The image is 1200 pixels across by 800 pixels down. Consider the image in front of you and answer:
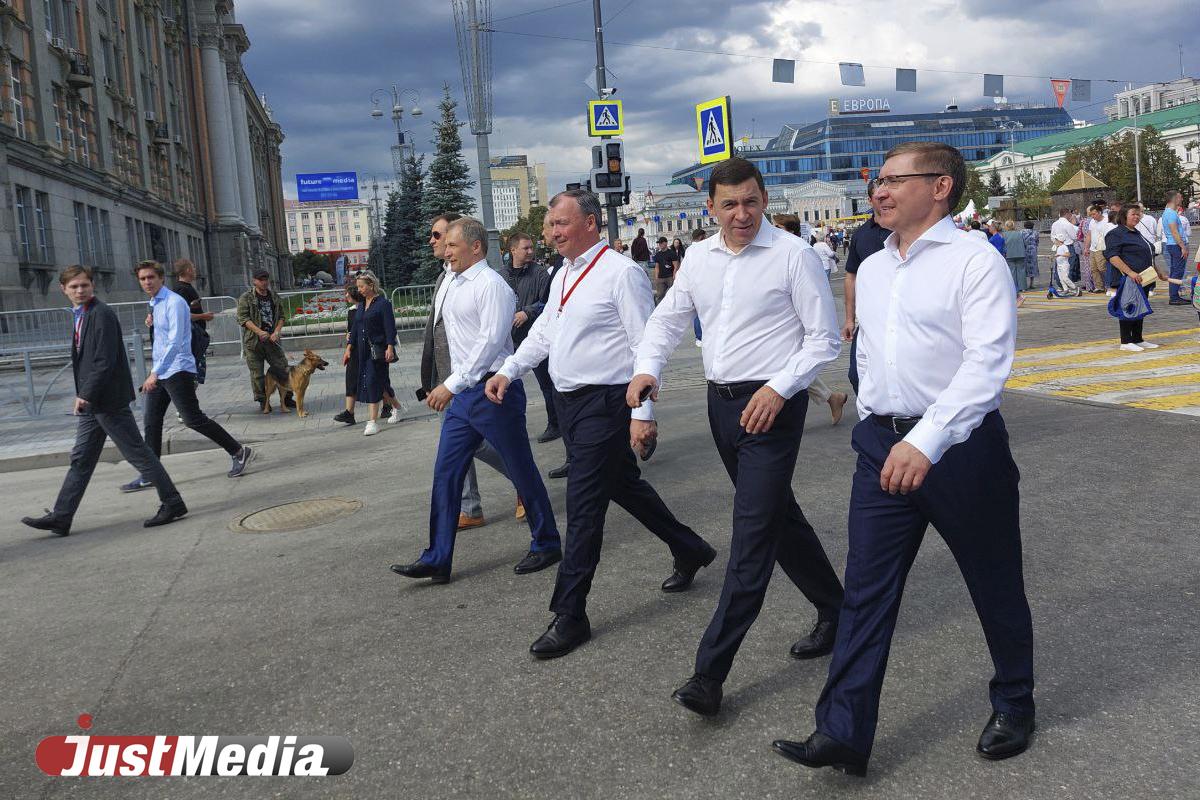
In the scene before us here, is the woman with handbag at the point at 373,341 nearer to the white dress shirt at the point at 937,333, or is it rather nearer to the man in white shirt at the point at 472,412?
the man in white shirt at the point at 472,412

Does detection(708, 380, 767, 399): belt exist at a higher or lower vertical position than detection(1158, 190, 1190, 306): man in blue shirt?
lower

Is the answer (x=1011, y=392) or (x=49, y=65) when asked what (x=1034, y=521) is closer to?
(x=1011, y=392)

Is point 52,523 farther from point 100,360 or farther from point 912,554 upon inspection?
point 912,554

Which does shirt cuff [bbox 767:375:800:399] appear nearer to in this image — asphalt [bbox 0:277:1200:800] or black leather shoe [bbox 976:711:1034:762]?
asphalt [bbox 0:277:1200:800]

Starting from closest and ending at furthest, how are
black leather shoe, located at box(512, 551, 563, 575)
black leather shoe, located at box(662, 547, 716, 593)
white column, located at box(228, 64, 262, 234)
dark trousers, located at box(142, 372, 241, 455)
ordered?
black leather shoe, located at box(662, 547, 716, 593)
black leather shoe, located at box(512, 551, 563, 575)
dark trousers, located at box(142, 372, 241, 455)
white column, located at box(228, 64, 262, 234)

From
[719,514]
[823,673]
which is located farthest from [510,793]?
[719,514]

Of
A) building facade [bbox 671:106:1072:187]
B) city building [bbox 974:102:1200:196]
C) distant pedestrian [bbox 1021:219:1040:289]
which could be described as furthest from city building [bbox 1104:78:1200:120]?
distant pedestrian [bbox 1021:219:1040:289]

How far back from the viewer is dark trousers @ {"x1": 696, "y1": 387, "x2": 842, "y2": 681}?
329cm

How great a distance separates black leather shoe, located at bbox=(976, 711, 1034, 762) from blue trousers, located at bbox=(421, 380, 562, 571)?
2.68 meters

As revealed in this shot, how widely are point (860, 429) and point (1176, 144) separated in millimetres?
124802

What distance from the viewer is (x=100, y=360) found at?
6941 millimetres

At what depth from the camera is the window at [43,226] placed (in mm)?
26141

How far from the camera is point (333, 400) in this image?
13.9 m

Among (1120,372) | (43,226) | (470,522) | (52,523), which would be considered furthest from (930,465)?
(43,226)
